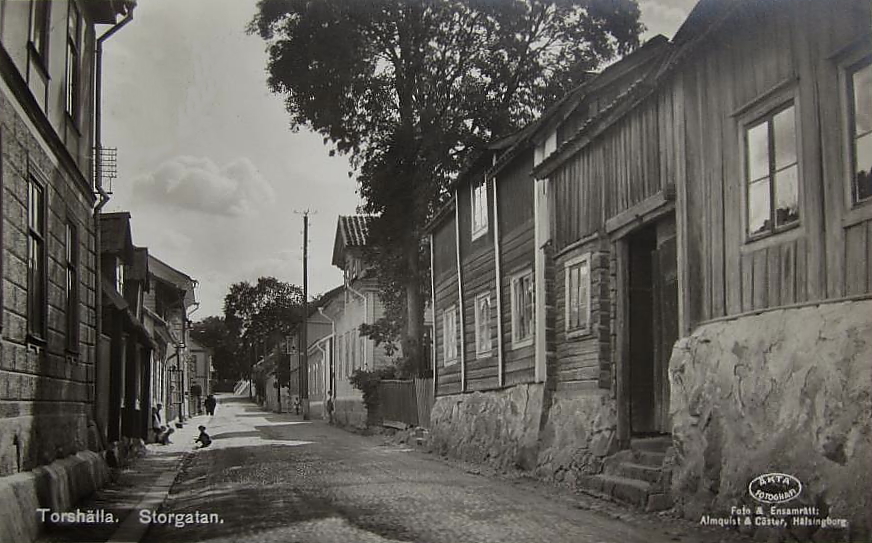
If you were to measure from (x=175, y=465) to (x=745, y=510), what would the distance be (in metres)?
10.6

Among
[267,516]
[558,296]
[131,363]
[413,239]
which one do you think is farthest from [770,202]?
[413,239]

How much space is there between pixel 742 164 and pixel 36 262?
20.3 feet

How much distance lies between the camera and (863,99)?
Answer: 7004 millimetres

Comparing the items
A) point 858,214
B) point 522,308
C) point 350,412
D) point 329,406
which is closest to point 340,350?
point 329,406

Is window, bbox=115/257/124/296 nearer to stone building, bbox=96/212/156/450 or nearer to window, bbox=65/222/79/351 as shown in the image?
stone building, bbox=96/212/156/450

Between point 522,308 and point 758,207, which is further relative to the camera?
point 522,308

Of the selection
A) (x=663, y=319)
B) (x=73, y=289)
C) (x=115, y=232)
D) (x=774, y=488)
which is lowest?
(x=774, y=488)

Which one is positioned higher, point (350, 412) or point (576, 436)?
point (576, 436)

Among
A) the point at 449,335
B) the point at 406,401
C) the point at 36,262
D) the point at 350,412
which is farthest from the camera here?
the point at 350,412

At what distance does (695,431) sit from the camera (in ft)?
30.2

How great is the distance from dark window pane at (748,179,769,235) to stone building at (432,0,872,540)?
A: 18mm

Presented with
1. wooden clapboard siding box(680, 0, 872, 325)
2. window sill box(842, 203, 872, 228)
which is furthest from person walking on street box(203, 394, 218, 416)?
window sill box(842, 203, 872, 228)

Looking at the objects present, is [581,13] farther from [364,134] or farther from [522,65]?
[364,134]

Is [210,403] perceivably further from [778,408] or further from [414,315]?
[778,408]
